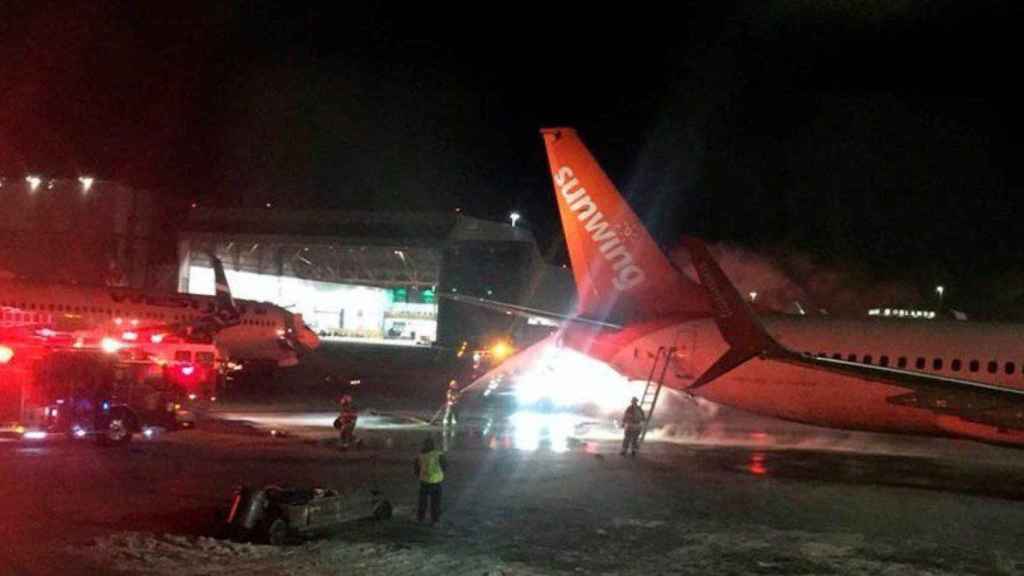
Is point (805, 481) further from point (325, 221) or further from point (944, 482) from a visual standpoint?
point (325, 221)

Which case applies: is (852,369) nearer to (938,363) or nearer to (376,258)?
(938,363)

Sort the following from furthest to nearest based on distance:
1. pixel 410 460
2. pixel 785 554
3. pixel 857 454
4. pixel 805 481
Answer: pixel 857 454, pixel 410 460, pixel 805 481, pixel 785 554

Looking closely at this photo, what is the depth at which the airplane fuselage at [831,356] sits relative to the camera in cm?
2434

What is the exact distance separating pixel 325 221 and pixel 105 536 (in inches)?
3102

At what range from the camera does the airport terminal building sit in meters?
85.1

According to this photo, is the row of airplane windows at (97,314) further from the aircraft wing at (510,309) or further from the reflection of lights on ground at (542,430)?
the aircraft wing at (510,309)

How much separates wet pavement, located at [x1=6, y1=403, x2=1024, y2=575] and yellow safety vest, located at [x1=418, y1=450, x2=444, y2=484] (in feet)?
2.18

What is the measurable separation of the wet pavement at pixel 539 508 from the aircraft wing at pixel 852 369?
1.52 metres

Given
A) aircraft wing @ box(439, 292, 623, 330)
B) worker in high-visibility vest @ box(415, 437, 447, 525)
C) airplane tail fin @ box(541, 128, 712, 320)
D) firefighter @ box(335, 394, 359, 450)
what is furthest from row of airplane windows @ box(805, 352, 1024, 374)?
worker in high-visibility vest @ box(415, 437, 447, 525)

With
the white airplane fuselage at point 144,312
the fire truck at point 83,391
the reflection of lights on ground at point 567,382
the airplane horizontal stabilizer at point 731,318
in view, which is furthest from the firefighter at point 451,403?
the white airplane fuselage at point 144,312

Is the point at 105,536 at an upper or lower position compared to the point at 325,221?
lower

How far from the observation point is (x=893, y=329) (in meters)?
26.2

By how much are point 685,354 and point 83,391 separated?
547 inches

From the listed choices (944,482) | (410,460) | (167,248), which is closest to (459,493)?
(410,460)
